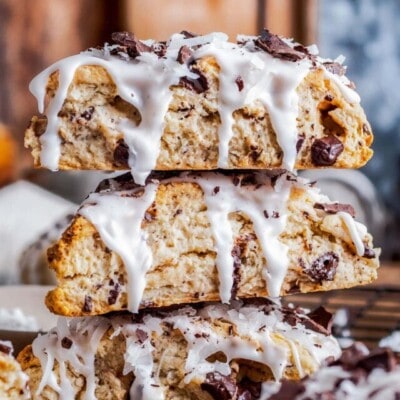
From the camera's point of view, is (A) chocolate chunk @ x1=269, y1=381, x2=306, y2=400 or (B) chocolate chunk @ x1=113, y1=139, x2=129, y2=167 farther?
(B) chocolate chunk @ x1=113, y1=139, x2=129, y2=167

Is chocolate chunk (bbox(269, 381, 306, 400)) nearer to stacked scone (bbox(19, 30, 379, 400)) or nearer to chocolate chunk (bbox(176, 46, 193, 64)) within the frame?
stacked scone (bbox(19, 30, 379, 400))

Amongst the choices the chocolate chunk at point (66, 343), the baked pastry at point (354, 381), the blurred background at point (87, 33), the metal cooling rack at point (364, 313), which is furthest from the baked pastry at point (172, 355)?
the blurred background at point (87, 33)

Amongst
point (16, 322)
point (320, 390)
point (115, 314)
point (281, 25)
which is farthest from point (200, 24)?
point (320, 390)

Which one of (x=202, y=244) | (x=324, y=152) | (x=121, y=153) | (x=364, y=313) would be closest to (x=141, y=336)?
(x=202, y=244)

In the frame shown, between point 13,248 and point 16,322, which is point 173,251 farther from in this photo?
point 13,248

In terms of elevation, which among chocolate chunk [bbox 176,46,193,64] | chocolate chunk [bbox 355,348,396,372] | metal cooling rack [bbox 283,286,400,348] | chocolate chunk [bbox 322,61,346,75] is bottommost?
metal cooling rack [bbox 283,286,400,348]

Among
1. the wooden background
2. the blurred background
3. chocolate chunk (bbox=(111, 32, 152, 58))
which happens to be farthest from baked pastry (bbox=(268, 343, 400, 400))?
the wooden background
